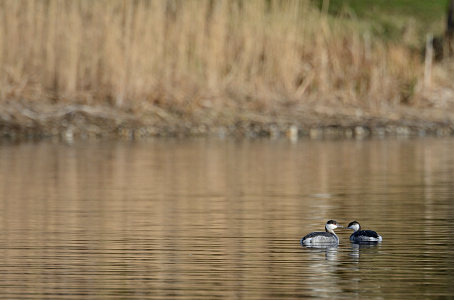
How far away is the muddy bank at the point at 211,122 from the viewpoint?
2836 centimetres

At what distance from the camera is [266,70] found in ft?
99.0

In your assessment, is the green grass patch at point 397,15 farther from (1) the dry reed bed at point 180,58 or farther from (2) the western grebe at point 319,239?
(2) the western grebe at point 319,239

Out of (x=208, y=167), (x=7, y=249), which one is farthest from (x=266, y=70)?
(x=7, y=249)

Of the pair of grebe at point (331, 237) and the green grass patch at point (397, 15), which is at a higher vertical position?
the green grass patch at point (397, 15)

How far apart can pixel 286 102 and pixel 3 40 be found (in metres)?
6.73

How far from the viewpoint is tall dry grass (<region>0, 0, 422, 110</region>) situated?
91.5 feet

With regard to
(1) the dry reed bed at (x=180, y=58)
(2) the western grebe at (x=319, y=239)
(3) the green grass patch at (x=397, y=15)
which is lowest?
(2) the western grebe at (x=319, y=239)

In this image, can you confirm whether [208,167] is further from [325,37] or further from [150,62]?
[325,37]

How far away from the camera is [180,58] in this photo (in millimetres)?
28734

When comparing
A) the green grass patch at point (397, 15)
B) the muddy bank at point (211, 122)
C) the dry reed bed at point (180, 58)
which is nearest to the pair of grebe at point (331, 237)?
the dry reed bed at point (180, 58)

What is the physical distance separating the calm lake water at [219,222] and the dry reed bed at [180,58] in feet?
11.0

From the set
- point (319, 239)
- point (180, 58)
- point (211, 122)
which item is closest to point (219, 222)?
point (319, 239)

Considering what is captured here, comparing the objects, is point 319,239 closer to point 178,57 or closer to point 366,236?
point 366,236

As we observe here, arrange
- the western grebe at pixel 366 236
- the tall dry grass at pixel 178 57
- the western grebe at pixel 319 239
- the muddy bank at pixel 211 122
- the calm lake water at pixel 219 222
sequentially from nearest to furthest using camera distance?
the calm lake water at pixel 219 222 < the western grebe at pixel 319 239 < the western grebe at pixel 366 236 < the tall dry grass at pixel 178 57 < the muddy bank at pixel 211 122
